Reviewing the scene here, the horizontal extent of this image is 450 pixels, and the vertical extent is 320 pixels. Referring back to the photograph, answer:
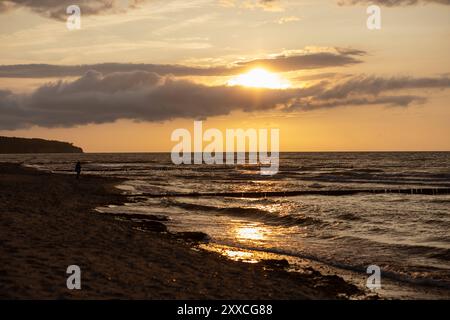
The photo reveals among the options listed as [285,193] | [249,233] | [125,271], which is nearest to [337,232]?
[249,233]

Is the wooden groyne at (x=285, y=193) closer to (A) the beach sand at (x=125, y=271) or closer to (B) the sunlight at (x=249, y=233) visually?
(B) the sunlight at (x=249, y=233)

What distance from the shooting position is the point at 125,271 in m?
12.1

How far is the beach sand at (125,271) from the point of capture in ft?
33.4

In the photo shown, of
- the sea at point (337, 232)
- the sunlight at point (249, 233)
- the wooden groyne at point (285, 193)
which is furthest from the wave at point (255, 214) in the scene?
the wooden groyne at point (285, 193)

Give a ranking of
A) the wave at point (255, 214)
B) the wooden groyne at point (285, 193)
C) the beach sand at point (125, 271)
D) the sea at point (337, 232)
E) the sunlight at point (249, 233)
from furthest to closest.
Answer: the wooden groyne at point (285, 193) < the wave at point (255, 214) < the sunlight at point (249, 233) < the sea at point (337, 232) < the beach sand at point (125, 271)

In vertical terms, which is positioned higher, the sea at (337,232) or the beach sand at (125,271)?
the beach sand at (125,271)

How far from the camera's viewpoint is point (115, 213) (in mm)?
27234

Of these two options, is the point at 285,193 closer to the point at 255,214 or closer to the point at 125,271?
the point at 255,214

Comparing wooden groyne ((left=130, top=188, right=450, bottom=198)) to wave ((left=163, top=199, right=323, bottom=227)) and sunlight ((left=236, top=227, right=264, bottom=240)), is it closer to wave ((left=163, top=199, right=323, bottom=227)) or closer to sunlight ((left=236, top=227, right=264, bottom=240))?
wave ((left=163, top=199, right=323, bottom=227))

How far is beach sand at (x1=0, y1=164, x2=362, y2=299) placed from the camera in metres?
10.2

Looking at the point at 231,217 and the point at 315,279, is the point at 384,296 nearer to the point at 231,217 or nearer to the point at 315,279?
the point at 315,279

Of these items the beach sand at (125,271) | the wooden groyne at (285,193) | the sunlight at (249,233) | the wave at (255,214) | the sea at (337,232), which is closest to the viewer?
the beach sand at (125,271)

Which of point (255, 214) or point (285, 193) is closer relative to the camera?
point (255, 214)
